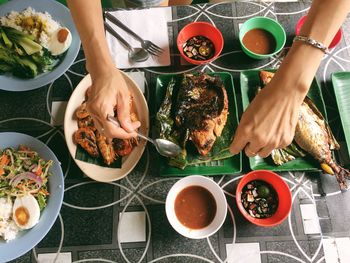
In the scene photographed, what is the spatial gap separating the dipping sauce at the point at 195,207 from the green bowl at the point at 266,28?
0.73 m

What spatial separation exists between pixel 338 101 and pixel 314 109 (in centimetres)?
14

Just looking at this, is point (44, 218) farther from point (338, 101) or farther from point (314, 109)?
point (338, 101)

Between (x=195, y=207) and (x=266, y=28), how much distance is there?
3.17 ft

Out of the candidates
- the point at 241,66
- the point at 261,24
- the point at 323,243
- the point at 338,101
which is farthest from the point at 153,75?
the point at 323,243

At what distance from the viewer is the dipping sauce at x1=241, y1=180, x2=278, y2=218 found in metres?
1.36

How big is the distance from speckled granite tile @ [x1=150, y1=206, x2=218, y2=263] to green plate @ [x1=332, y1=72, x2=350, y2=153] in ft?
2.58

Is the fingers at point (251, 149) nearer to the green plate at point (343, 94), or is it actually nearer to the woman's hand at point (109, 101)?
the woman's hand at point (109, 101)

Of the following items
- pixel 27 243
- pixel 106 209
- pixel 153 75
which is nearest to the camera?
pixel 27 243

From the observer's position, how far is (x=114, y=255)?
1362 millimetres

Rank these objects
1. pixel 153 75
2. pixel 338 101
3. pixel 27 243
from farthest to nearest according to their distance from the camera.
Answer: pixel 153 75
pixel 338 101
pixel 27 243

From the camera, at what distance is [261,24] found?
1.67 meters

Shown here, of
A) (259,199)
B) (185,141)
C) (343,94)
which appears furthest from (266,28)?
(259,199)

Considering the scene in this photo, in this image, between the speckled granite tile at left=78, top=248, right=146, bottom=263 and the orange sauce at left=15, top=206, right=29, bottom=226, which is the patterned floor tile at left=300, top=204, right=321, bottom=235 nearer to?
the speckled granite tile at left=78, top=248, right=146, bottom=263

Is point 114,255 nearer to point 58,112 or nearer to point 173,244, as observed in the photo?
point 173,244
